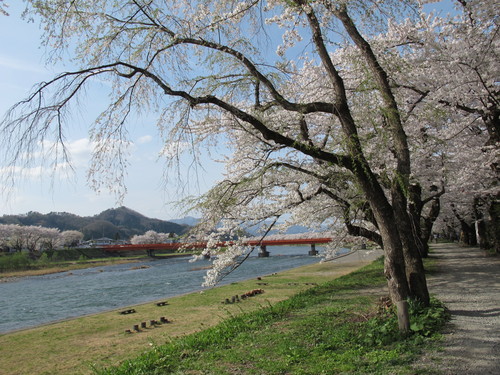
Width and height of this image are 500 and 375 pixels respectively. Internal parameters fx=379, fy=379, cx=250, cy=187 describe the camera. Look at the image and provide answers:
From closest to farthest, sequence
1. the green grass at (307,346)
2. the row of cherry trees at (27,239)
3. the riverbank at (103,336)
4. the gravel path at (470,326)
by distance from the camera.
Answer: the gravel path at (470,326), the green grass at (307,346), the riverbank at (103,336), the row of cherry trees at (27,239)

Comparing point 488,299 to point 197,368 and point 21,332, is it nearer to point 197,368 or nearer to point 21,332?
point 197,368

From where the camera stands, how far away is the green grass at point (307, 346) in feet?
15.6

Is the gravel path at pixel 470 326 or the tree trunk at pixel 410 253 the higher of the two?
the tree trunk at pixel 410 253

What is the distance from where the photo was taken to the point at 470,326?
5988mm

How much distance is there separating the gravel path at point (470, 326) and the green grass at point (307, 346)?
293 mm

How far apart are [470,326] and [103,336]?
9599 millimetres

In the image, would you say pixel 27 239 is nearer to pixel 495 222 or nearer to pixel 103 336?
pixel 103 336

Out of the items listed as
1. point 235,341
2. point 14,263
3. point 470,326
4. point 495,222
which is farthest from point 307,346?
point 14,263

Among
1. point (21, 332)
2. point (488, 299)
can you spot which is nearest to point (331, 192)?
point (488, 299)

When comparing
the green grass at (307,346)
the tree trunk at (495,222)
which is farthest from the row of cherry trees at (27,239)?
the green grass at (307,346)

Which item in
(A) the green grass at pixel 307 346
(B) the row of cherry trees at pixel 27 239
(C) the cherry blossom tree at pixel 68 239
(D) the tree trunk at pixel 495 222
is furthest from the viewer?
(C) the cherry blossom tree at pixel 68 239

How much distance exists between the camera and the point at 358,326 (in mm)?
6488

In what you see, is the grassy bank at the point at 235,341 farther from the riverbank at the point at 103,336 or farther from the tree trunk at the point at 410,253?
the tree trunk at the point at 410,253

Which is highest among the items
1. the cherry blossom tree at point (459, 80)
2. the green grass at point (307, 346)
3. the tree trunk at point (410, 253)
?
the cherry blossom tree at point (459, 80)
